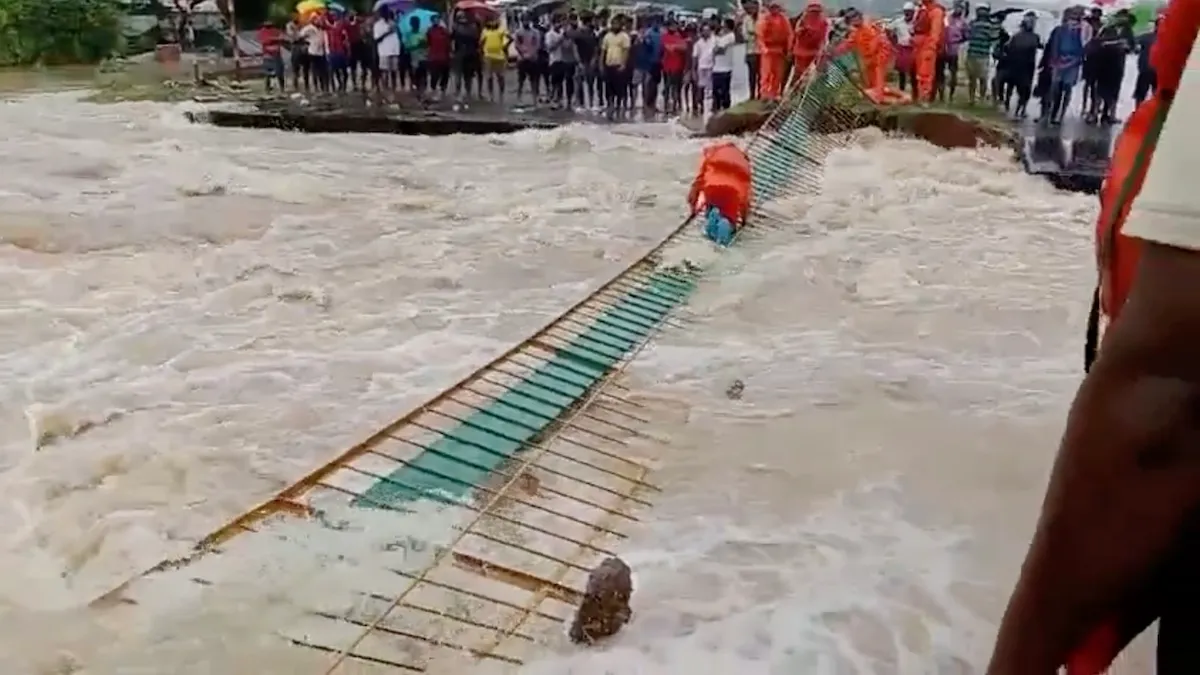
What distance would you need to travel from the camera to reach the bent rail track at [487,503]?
3.54m

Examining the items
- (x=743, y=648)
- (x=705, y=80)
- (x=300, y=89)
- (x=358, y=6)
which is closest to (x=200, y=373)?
(x=743, y=648)

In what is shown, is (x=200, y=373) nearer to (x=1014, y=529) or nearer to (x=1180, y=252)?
(x=1014, y=529)

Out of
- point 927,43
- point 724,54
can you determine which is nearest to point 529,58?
point 724,54

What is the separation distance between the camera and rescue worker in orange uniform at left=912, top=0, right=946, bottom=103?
1325cm

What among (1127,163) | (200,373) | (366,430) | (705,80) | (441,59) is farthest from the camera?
(441,59)

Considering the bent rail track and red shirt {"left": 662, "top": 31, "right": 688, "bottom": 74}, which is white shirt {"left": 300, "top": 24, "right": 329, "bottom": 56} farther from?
the bent rail track

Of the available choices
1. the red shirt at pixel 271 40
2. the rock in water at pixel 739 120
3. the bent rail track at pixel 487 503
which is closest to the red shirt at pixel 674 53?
the rock in water at pixel 739 120

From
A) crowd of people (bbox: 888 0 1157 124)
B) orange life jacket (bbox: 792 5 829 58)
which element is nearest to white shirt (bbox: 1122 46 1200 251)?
crowd of people (bbox: 888 0 1157 124)

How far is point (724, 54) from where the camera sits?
550 inches

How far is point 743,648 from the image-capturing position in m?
3.57

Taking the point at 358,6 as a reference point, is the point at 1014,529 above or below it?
below

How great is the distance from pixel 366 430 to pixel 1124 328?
471 centimetres

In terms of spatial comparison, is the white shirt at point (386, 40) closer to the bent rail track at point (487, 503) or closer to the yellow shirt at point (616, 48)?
the yellow shirt at point (616, 48)

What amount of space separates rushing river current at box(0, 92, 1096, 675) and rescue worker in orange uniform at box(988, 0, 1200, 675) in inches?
105
